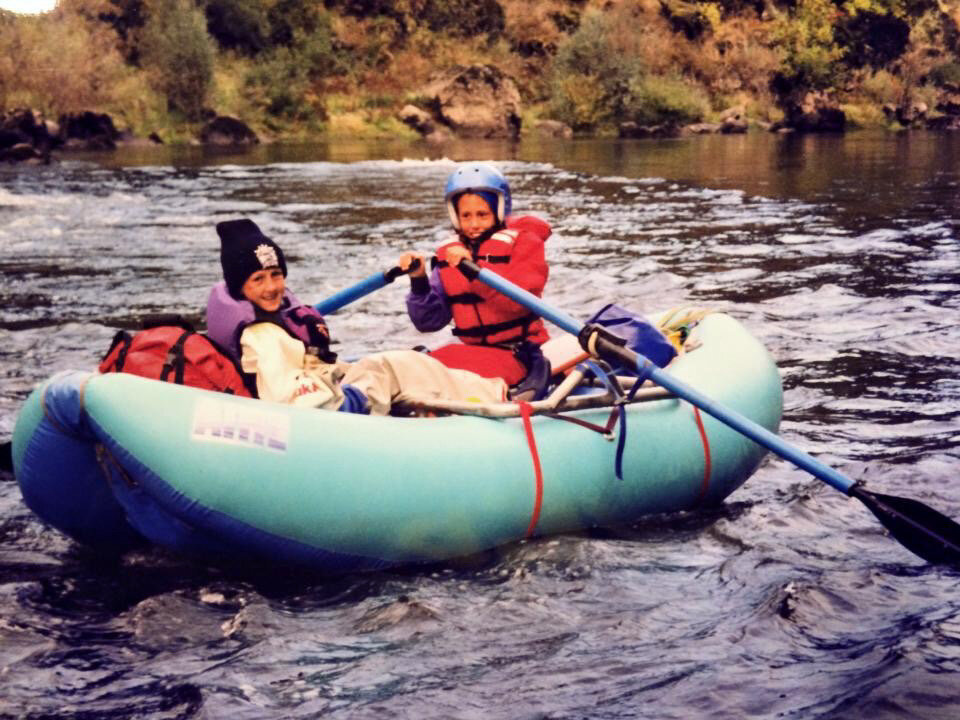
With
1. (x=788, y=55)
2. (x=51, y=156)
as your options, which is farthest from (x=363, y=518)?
(x=788, y=55)

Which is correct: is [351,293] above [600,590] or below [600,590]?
above

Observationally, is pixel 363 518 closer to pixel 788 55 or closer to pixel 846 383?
pixel 846 383

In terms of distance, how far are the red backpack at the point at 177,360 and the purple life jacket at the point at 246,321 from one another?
0.06m

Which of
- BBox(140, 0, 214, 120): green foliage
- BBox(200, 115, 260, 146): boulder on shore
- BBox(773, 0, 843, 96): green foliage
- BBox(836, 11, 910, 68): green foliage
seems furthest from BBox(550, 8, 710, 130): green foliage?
BBox(140, 0, 214, 120): green foliage

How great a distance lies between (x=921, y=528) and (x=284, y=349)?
2068 mm

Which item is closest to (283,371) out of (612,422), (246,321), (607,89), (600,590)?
(246,321)

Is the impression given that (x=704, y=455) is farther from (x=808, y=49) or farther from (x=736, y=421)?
(x=808, y=49)

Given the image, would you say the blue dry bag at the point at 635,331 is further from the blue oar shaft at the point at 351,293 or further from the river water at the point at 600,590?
the blue oar shaft at the point at 351,293

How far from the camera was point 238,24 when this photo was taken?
101 ft

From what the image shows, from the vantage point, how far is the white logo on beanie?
141 inches

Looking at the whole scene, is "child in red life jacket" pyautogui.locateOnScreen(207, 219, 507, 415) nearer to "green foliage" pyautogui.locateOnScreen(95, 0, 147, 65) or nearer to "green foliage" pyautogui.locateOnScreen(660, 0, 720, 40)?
"green foliage" pyautogui.locateOnScreen(95, 0, 147, 65)

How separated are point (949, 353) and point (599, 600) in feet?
11.5

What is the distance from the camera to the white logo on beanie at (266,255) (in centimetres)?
358

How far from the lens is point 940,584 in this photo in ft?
11.2
